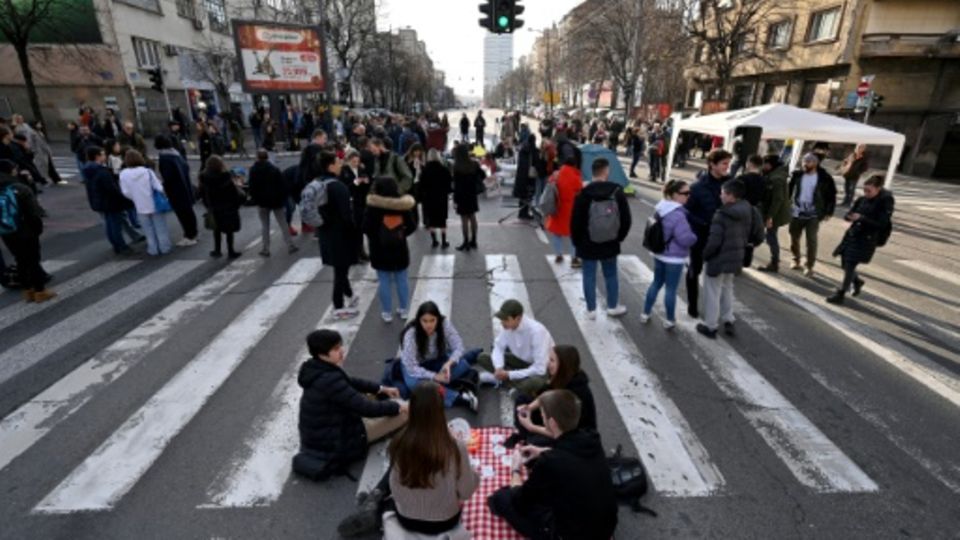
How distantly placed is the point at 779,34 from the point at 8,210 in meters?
36.1

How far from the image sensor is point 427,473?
8.98 ft

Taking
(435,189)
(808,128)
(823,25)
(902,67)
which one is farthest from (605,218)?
(823,25)

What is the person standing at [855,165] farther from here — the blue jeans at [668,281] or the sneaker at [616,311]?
the sneaker at [616,311]

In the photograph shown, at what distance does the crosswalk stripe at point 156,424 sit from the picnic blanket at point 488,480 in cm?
272

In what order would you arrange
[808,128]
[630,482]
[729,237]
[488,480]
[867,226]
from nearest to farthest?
[630,482], [488,480], [729,237], [867,226], [808,128]

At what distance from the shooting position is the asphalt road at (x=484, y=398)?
3498 mm

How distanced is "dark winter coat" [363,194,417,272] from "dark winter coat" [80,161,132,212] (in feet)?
19.8

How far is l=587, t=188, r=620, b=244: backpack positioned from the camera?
19.6 ft

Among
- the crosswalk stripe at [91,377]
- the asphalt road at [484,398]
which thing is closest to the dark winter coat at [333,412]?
the asphalt road at [484,398]

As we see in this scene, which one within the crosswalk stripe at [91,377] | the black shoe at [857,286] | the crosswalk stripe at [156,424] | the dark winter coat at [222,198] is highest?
the dark winter coat at [222,198]

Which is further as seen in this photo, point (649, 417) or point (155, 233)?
point (155, 233)

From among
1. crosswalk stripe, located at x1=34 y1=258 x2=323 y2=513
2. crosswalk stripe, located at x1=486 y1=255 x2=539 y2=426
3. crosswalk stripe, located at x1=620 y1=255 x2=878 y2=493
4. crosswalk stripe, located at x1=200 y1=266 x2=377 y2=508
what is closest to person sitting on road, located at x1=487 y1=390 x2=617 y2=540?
crosswalk stripe, located at x1=200 y1=266 x2=377 y2=508

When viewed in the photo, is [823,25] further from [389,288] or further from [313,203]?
[313,203]

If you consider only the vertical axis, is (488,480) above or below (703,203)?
below
